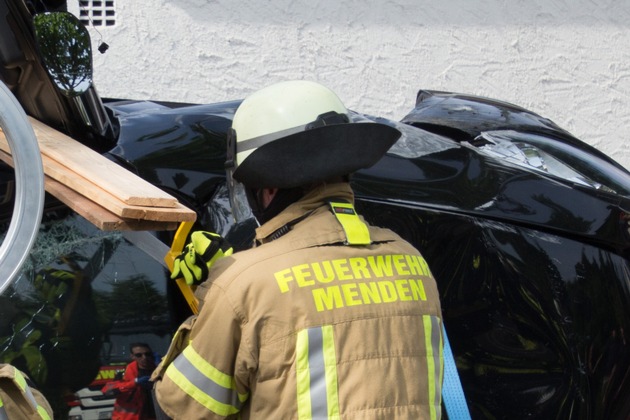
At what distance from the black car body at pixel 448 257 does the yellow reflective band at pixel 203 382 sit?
0.63m

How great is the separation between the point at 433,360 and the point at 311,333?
29 cm

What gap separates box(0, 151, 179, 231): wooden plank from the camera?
5.57 feet

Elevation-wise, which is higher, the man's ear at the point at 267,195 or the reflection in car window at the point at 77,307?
the man's ear at the point at 267,195

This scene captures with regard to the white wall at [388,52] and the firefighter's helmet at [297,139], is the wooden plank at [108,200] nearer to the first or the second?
the firefighter's helmet at [297,139]

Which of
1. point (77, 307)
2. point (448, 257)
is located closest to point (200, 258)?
point (77, 307)

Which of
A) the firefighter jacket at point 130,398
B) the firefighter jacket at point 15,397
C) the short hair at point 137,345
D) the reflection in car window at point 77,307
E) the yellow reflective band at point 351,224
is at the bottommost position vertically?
the firefighter jacket at point 130,398

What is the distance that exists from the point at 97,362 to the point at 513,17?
534cm

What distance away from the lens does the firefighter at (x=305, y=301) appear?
1641 millimetres

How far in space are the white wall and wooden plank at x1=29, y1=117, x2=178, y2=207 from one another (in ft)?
13.1

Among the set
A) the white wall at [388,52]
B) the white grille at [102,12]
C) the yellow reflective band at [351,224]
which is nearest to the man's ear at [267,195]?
the yellow reflective band at [351,224]

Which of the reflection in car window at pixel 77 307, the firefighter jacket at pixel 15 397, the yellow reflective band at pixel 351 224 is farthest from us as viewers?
the reflection in car window at pixel 77 307

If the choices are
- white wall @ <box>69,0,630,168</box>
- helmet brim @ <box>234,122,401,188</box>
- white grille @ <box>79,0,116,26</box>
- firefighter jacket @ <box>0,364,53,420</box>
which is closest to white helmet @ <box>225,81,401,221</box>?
helmet brim @ <box>234,122,401,188</box>

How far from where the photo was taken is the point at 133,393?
7.48 ft

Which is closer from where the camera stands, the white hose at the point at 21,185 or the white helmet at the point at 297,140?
the white hose at the point at 21,185
